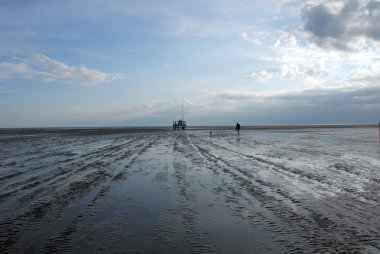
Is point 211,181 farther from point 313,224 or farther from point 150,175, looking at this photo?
point 313,224

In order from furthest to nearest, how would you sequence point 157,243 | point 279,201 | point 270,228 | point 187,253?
point 279,201, point 270,228, point 157,243, point 187,253

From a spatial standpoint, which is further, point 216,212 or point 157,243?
point 216,212

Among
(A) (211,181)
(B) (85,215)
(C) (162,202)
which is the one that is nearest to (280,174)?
(A) (211,181)

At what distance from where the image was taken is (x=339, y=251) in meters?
5.59

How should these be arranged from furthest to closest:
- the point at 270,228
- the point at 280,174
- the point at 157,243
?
the point at 280,174
the point at 270,228
the point at 157,243

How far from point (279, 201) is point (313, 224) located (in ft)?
6.90

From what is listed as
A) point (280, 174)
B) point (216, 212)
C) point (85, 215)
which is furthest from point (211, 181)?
point (85, 215)

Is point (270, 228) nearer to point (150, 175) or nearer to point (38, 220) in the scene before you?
point (38, 220)

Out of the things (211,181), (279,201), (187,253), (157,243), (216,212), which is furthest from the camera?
(211,181)

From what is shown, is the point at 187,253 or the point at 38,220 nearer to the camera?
the point at 187,253

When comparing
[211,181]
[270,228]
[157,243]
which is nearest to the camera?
[157,243]

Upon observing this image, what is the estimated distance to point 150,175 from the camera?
14.1m

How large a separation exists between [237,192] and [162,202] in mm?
2302

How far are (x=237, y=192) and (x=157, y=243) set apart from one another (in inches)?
188
